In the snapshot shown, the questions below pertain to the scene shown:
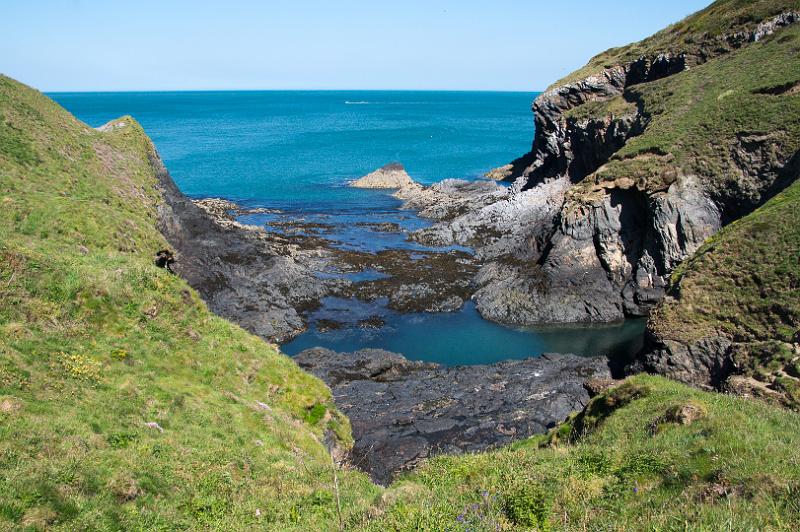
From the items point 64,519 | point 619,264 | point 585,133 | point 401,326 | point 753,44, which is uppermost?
point 753,44

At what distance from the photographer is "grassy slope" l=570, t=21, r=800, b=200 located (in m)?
46.6

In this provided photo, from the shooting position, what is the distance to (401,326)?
149 ft

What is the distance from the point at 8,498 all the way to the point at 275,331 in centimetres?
3196

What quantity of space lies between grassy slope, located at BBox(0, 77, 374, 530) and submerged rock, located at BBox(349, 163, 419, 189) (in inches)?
2768

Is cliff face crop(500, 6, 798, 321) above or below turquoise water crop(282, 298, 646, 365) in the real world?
above

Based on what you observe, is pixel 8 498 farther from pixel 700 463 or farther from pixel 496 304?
pixel 496 304

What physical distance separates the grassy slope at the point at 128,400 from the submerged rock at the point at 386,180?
70.3 metres

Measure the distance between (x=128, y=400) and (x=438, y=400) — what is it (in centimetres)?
1785

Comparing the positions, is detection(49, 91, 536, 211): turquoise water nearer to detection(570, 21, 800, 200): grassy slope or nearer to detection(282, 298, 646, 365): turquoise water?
detection(282, 298, 646, 365): turquoise water

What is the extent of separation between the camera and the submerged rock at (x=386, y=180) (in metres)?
102

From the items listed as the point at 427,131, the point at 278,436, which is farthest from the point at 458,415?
the point at 427,131

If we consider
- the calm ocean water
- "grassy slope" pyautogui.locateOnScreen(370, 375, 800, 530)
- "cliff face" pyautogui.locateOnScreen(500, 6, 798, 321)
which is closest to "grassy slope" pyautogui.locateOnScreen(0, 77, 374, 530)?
"grassy slope" pyautogui.locateOnScreen(370, 375, 800, 530)

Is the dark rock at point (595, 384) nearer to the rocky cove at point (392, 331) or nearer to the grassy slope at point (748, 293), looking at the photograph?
the rocky cove at point (392, 331)

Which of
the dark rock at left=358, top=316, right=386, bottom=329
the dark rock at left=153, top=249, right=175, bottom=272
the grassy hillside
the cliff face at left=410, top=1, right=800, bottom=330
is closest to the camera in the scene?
the grassy hillside
